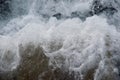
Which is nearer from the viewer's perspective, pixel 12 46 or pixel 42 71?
pixel 42 71

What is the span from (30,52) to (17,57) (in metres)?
0.27

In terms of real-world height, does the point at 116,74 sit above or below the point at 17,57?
below

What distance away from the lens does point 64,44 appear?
4.88 m

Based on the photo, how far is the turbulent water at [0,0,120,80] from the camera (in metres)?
4.52

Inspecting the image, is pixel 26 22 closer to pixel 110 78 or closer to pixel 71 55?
pixel 71 55

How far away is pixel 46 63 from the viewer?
470 cm

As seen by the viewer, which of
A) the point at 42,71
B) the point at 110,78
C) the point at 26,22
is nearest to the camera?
the point at 110,78

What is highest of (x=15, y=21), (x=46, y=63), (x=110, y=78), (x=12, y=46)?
(x=15, y=21)

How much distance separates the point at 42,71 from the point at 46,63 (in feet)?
0.59

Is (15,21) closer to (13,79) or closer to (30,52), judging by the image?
(30,52)

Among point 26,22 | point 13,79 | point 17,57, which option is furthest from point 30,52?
point 26,22

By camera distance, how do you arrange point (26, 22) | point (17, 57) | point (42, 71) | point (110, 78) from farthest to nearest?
point (26, 22) < point (17, 57) < point (42, 71) < point (110, 78)

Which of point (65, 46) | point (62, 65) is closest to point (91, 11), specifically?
point (65, 46)

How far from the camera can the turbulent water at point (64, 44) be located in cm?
452
